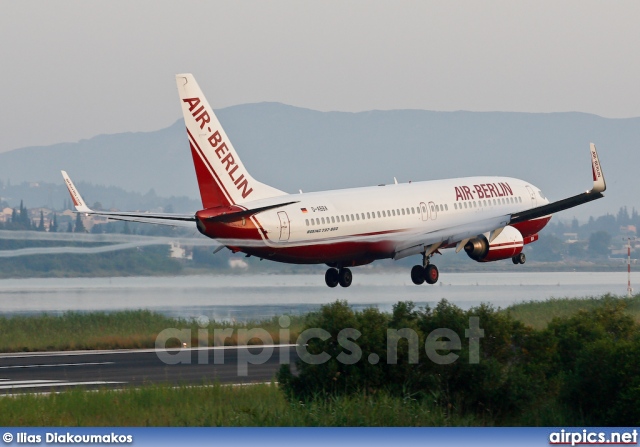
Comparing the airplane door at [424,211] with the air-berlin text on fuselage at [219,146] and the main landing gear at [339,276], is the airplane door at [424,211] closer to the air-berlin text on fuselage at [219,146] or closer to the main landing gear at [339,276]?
the main landing gear at [339,276]

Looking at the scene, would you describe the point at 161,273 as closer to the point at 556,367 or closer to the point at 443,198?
the point at 443,198

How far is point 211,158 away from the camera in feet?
167

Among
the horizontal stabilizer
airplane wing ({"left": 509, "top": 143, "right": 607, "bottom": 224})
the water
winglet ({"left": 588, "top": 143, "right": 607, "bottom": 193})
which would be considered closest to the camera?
the horizontal stabilizer

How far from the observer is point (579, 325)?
31797 millimetres

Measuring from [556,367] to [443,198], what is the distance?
29.8 metres

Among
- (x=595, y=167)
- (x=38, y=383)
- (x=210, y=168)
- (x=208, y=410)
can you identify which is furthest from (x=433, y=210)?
(x=208, y=410)

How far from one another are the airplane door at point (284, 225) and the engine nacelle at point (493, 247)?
39.5 feet

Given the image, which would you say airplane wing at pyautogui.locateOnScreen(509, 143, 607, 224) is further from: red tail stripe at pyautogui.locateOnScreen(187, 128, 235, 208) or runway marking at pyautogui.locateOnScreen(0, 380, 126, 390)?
runway marking at pyautogui.locateOnScreen(0, 380, 126, 390)

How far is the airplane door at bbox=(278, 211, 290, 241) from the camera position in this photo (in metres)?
50.5

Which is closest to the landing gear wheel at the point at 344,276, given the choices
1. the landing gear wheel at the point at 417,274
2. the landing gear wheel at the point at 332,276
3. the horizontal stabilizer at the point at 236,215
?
the landing gear wheel at the point at 332,276

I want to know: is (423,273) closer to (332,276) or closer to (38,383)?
(332,276)

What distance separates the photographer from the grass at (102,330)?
4919 cm

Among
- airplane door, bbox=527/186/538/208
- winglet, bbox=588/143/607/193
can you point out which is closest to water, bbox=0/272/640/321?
airplane door, bbox=527/186/538/208

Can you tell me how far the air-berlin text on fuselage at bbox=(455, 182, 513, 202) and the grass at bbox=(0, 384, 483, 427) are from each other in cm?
3152
